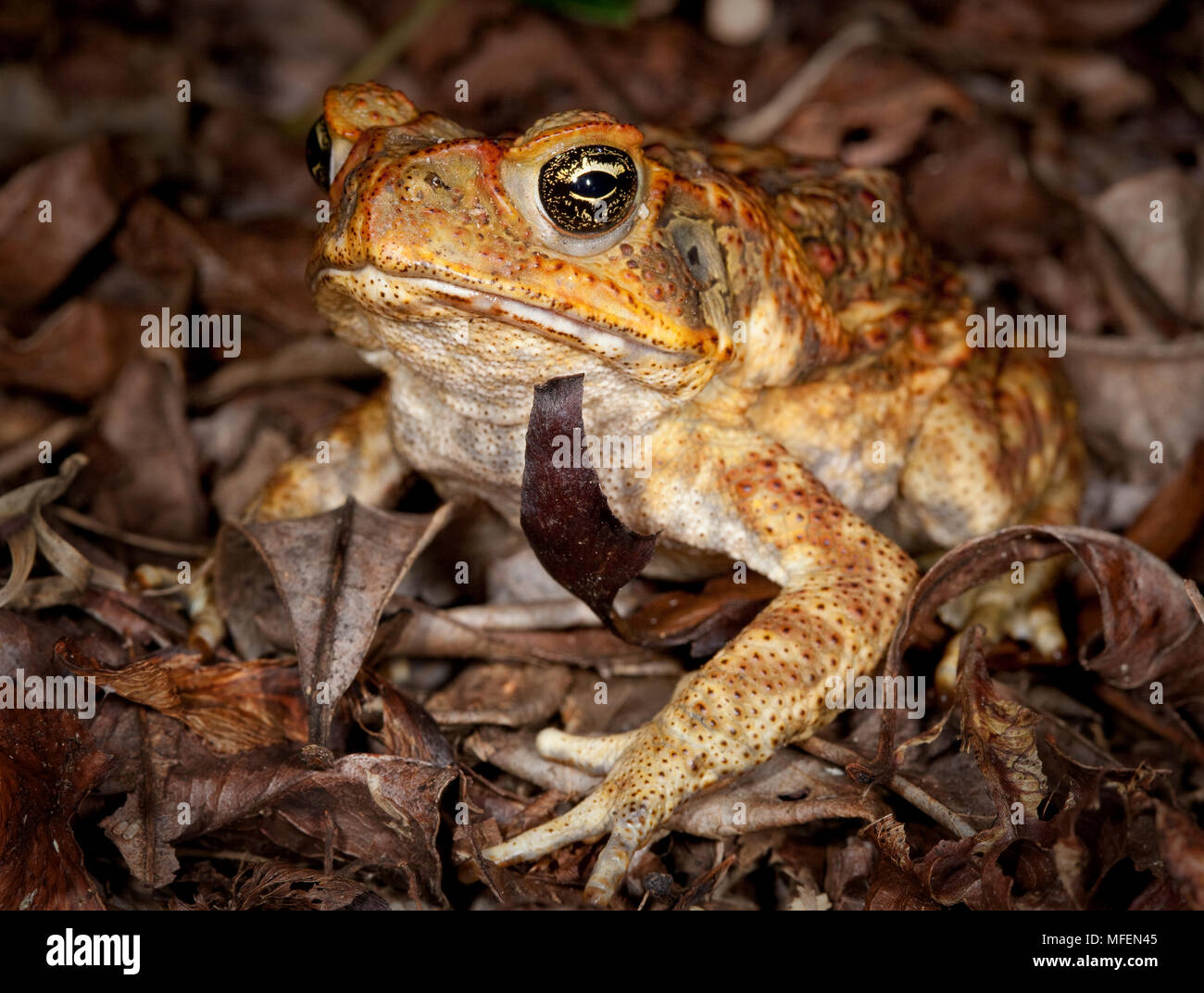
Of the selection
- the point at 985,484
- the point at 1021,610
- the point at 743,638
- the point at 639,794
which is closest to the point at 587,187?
the point at 743,638

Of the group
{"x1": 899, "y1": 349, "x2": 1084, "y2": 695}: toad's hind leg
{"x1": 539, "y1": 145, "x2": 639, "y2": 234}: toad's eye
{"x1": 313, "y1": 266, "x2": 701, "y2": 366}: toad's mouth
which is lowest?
{"x1": 899, "y1": 349, "x2": 1084, "y2": 695}: toad's hind leg

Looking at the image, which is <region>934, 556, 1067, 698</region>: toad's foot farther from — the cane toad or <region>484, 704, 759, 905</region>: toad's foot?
<region>484, 704, 759, 905</region>: toad's foot

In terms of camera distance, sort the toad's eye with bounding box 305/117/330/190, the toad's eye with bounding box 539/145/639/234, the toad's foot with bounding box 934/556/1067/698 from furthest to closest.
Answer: the toad's foot with bounding box 934/556/1067/698 → the toad's eye with bounding box 305/117/330/190 → the toad's eye with bounding box 539/145/639/234

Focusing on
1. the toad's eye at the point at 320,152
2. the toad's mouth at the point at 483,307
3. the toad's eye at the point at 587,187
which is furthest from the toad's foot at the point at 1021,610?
the toad's eye at the point at 320,152

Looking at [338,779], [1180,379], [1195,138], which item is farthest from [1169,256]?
[338,779]

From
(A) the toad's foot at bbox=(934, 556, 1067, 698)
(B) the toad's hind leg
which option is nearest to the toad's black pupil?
(B) the toad's hind leg

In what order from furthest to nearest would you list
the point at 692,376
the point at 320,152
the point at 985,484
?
the point at 985,484, the point at 320,152, the point at 692,376

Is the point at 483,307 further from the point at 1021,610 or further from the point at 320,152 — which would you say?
the point at 1021,610

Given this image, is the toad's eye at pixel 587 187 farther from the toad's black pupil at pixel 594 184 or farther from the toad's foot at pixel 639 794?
the toad's foot at pixel 639 794

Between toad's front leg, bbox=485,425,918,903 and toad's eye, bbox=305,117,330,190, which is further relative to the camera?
toad's eye, bbox=305,117,330,190
